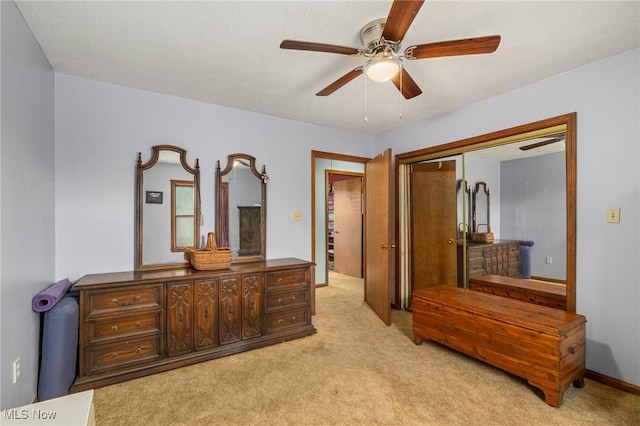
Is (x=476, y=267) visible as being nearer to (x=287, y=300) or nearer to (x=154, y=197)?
(x=287, y=300)

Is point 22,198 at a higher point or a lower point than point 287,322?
higher

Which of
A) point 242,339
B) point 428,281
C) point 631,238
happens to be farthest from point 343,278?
point 631,238

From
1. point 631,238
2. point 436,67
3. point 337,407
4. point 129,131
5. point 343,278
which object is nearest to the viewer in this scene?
point 337,407

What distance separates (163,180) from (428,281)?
3244mm

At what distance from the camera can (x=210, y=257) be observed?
2.81 m

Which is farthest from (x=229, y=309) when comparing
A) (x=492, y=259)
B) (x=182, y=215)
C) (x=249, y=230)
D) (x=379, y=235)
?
(x=492, y=259)

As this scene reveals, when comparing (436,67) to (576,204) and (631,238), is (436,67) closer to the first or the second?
(576,204)

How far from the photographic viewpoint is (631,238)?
2166 millimetres

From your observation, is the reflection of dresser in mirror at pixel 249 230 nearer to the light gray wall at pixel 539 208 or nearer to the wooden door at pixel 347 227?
the light gray wall at pixel 539 208

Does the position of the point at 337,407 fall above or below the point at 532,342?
below

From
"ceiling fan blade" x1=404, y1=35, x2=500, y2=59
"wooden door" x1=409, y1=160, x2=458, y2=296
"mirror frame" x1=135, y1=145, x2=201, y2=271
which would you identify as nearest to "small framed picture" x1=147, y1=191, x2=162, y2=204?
"mirror frame" x1=135, y1=145, x2=201, y2=271

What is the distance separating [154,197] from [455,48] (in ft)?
8.90

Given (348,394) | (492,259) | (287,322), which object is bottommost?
(348,394)

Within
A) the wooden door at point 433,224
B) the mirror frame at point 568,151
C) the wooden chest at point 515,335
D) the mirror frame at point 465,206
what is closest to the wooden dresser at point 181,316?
the wooden chest at point 515,335
